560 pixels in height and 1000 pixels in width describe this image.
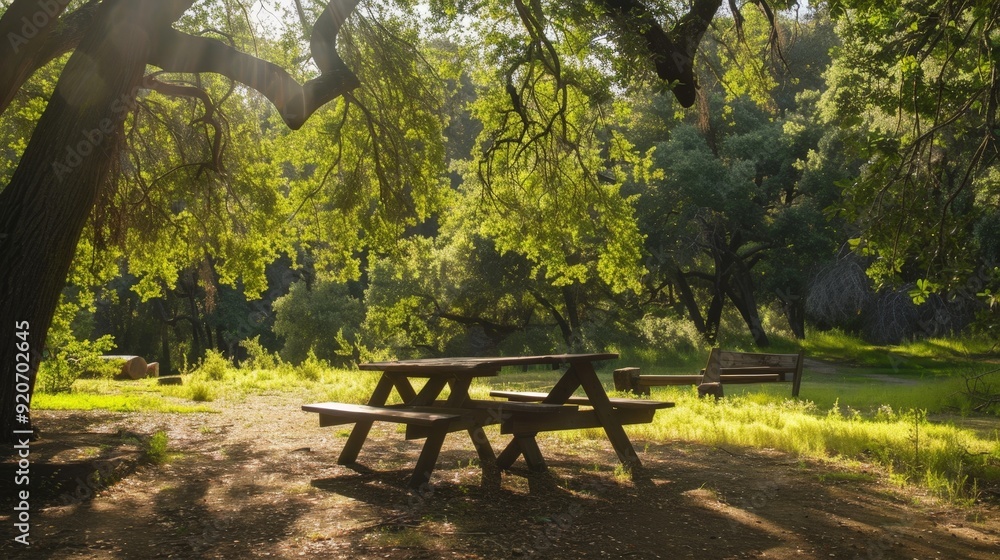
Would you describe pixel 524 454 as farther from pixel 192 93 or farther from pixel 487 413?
pixel 192 93

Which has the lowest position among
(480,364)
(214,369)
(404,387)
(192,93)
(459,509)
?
(459,509)

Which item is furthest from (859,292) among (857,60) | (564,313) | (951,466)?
(951,466)

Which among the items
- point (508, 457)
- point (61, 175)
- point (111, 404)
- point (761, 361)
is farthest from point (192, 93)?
point (761, 361)

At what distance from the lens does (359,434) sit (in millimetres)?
7371

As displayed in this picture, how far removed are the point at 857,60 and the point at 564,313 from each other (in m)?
21.0

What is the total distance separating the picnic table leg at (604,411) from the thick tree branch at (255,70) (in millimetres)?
4198

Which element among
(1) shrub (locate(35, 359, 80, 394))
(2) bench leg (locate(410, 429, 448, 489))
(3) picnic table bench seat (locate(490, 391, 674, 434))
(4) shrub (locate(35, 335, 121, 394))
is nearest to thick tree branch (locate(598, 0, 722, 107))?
(3) picnic table bench seat (locate(490, 391, 674, 434))

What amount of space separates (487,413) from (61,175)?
432cm

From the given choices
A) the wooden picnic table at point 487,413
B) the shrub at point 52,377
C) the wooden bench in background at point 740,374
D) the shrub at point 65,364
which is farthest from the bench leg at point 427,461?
the shrub at point 52,377

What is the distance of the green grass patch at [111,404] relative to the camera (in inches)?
468

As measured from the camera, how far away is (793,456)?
26.9ft

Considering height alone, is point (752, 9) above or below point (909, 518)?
above

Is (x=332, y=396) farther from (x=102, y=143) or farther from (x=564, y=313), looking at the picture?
(x=564, y=313)

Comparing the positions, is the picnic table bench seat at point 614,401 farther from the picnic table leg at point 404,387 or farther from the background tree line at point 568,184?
the background tree line at point 568,184
